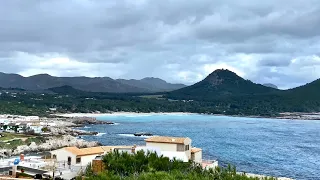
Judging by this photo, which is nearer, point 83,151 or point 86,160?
point 86,160

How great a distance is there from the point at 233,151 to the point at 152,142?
38.9 meters

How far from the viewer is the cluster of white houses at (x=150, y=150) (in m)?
44.1

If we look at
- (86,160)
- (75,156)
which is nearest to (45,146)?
(86,160)

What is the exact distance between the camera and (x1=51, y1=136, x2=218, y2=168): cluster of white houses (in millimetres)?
44084

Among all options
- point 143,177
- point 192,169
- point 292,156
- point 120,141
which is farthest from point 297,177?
point 120,141

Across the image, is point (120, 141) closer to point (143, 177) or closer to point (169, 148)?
point (169, 148)

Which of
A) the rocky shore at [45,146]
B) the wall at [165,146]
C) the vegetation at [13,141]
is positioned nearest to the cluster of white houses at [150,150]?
the wall at [165,146]

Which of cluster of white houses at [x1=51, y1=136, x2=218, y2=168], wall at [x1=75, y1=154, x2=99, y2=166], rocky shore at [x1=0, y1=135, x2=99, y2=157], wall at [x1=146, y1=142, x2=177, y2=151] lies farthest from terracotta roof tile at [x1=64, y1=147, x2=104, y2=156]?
rocky shore at [x1=0, y1=135, x2=99, y2=157]

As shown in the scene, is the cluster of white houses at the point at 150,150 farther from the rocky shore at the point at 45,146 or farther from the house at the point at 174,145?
the rocky shore at the point at 45,146

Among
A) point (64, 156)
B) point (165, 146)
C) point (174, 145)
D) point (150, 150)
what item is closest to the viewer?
point (150, 150)

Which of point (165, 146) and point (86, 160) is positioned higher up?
point (165, 146)

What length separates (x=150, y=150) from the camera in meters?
42.9

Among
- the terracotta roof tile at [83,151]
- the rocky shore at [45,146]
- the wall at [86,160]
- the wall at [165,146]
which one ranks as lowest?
the rocky shore at [45,146]

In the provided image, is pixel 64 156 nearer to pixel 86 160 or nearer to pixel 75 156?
pixel 75 156
